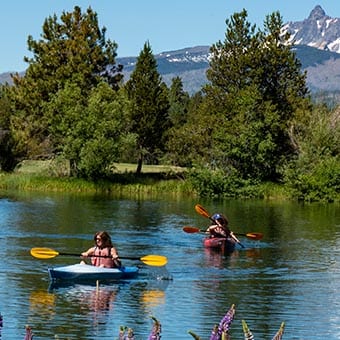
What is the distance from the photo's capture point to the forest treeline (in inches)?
2223

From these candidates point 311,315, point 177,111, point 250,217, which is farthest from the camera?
point 177,111

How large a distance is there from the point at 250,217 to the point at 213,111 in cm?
2157

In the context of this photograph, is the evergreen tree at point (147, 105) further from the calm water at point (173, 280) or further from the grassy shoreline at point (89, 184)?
the calm water at point (173, 280)

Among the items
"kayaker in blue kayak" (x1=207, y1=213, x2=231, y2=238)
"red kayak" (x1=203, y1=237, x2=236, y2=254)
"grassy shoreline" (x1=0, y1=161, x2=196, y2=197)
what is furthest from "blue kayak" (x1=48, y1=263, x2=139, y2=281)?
"grassy shoreline" (x1=0, y1=161, x2=196, y2=197)

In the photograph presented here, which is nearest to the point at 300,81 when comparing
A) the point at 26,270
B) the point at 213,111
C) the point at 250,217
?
the point at 213,111

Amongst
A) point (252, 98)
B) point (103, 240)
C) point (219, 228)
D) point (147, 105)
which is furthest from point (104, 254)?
point (147, 105)

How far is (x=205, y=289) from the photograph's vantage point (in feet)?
70.1

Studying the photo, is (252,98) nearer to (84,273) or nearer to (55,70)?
(55,70)

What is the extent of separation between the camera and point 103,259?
2175 cm

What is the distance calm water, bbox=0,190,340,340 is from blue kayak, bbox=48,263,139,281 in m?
0.28

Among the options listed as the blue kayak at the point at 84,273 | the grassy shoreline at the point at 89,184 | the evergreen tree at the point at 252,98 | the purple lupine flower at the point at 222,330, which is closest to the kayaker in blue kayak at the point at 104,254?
the blue kayak at the point at 84,273

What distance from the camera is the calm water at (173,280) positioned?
1719cm

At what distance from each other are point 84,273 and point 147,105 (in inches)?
1678

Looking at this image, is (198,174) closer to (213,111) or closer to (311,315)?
(213,111)
